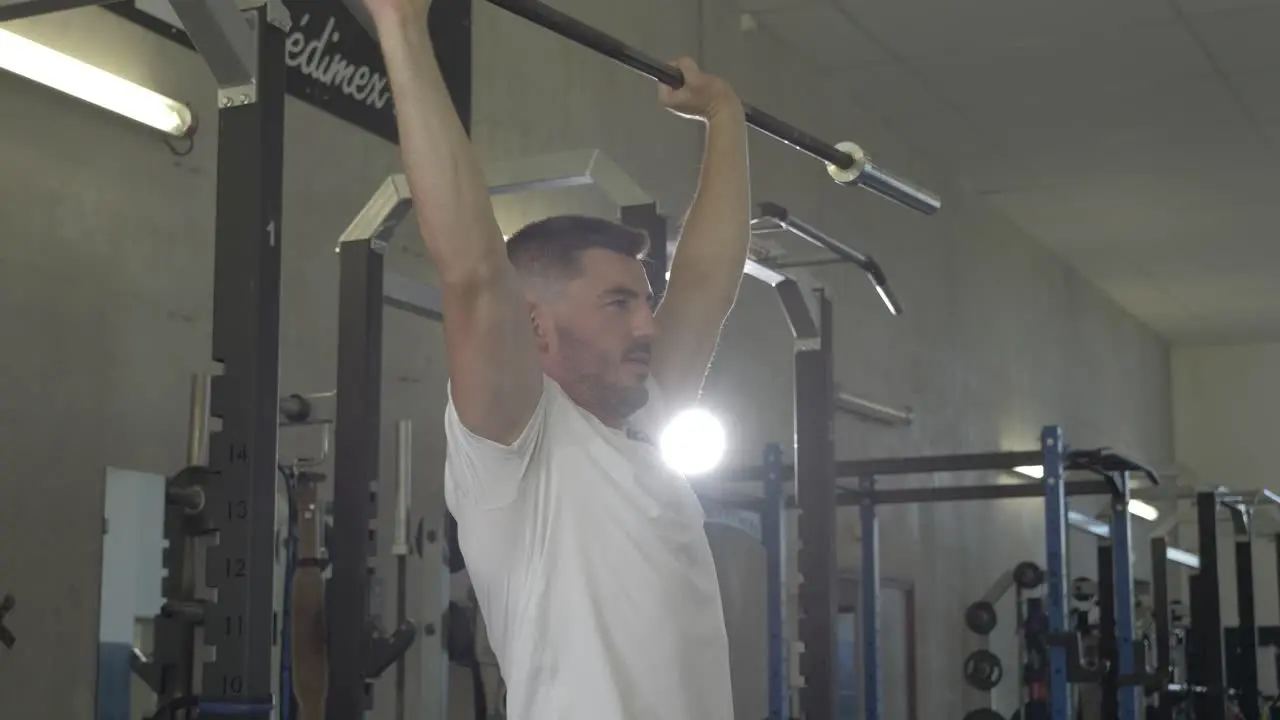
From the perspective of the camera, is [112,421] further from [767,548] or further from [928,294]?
[928,294]

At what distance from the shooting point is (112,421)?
3.05m

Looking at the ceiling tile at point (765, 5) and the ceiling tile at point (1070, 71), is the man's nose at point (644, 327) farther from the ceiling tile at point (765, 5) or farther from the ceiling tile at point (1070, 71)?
the ceiling tile at point (1070, 71)

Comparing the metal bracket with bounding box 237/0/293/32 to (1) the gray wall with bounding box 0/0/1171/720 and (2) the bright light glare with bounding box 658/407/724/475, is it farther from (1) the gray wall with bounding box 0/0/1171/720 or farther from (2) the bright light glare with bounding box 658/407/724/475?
(2) the bright light glare with bounding box 658/407/724/475

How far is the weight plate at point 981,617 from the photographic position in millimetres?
6754

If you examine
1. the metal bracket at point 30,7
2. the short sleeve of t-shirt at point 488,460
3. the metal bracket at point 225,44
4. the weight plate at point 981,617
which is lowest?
the weight plate at point 981,617

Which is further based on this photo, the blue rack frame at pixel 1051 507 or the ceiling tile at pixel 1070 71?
the ceiling tile at pixel 1070 71

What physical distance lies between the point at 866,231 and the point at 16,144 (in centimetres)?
438

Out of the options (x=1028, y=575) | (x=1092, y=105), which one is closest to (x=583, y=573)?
(x=1028, y=575)

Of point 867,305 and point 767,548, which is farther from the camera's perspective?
point 867,305

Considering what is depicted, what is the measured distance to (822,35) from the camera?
610 cm

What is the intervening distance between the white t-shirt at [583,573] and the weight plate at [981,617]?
5.40 metres

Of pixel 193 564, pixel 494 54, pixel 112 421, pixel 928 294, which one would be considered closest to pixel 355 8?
pixel 193 564

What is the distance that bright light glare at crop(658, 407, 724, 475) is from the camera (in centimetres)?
493

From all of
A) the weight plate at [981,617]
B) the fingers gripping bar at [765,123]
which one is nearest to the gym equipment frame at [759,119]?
the fingers gripping bar at [765,123]
